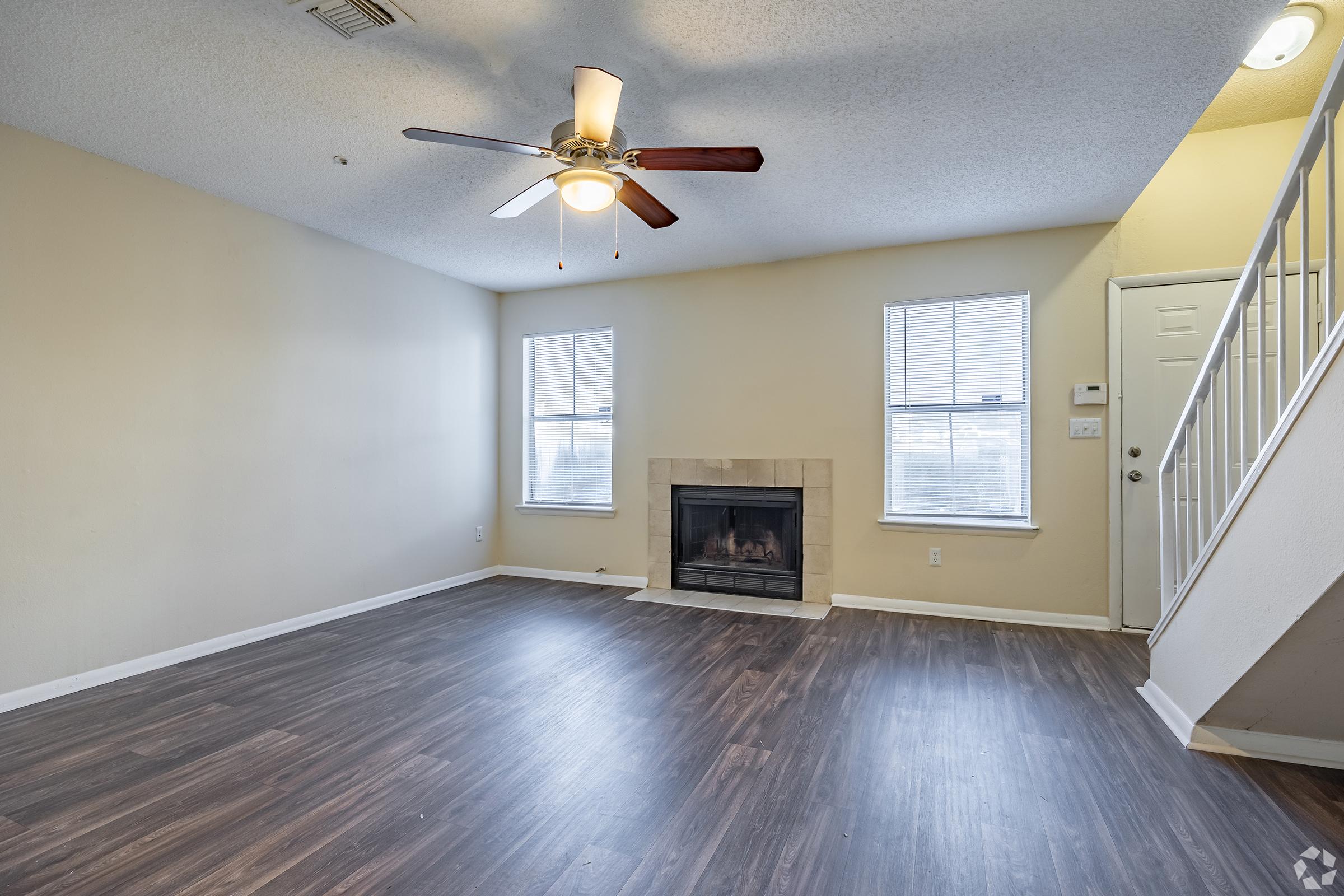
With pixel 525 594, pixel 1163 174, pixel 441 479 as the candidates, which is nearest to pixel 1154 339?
pixel 1163 174

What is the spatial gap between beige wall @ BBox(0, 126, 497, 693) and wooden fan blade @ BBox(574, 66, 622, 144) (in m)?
2.57

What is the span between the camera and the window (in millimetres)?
4262

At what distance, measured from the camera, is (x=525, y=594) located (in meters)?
5.03

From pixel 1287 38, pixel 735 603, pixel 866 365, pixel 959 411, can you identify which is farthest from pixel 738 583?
pixel 1287 38

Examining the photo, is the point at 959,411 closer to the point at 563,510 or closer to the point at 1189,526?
the point at 1189,526

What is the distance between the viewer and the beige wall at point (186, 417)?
9.66 ft

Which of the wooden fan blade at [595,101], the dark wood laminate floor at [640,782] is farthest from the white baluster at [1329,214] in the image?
the wooden fan blade at [595,101]

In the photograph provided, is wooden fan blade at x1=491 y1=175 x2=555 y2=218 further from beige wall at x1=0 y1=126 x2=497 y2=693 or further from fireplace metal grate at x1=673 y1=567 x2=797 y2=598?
fireplace metal grate at x1=673 y1=567 x2=797 y2=598

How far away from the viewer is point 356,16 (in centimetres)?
216

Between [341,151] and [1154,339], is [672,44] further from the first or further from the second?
[1154,339]

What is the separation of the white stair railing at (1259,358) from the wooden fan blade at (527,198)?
236 centimetres

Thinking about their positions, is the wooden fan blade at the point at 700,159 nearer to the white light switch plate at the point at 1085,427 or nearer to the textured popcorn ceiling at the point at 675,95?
the textured popcorn ceiling at the point at 675,95

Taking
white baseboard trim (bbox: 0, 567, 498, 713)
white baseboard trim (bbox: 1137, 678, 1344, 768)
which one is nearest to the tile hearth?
white baseboard trim (bbox: 0, 567, 498, 713)

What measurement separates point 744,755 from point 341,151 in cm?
320
